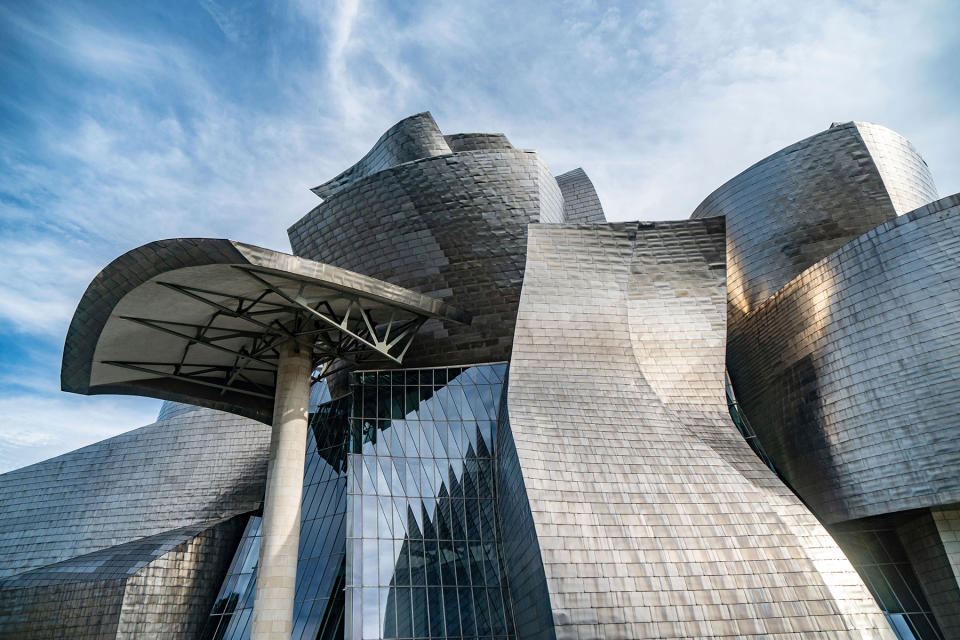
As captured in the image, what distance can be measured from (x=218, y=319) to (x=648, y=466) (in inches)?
Result: 514

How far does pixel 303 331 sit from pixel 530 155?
37.8 feet

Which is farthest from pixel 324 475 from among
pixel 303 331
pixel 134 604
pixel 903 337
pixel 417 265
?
pixel 903 337

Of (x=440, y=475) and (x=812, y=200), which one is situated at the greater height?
(x=812, y=200)

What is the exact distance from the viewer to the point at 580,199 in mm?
29578

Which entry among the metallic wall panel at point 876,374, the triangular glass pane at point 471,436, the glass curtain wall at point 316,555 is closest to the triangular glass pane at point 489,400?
the triangular glass pane at point 471,436

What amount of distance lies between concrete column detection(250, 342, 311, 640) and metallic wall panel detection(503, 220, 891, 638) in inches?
235

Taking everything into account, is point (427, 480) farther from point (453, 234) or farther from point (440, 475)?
point (453, 234)

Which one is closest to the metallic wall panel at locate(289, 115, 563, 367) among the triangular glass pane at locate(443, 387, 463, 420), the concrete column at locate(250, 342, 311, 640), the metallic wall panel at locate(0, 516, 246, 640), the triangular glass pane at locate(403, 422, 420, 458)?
the triangular glass pane at locate(443, 387, 463, 420)

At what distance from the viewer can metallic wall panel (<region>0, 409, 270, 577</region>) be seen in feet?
74.9

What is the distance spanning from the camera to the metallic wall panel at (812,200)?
84.2ft

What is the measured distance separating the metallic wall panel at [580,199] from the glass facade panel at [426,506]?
11.1 metres

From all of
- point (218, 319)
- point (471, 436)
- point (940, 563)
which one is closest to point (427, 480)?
point (471, 436)

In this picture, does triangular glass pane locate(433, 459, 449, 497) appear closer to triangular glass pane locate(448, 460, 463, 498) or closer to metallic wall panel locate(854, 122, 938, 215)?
triangular glass pane locate(448, 460, 463, 498)

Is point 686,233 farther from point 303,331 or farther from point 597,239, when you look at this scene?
point 303,331
